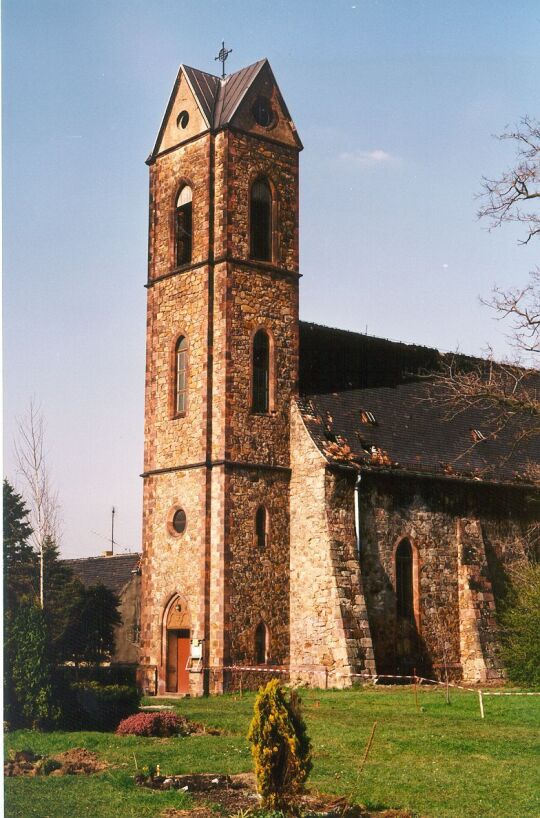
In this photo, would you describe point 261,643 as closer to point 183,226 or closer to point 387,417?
point 387,417

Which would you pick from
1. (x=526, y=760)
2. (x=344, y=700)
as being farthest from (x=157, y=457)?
(x=526, y=760)

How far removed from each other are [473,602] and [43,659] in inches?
601

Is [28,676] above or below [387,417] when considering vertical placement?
below

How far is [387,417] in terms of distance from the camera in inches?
1307

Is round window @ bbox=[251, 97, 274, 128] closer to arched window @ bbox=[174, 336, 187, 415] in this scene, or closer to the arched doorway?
arched window @ bbox=[174, 336, 187, 415]

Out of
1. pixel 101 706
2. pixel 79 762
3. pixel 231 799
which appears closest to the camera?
pixel 231 799

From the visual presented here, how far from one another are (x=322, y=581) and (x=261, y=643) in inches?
95.4

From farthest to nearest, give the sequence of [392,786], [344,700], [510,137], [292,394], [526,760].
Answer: [292,394] → [344,700] → [510,137] → [526,760] → [392,786]

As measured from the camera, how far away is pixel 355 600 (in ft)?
94.0

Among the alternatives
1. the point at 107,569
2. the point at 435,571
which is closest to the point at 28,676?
the point at 435,571

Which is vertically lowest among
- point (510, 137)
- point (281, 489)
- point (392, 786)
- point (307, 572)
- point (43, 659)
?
point (392, 786)

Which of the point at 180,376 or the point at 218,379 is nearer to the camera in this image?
the point at 218,379

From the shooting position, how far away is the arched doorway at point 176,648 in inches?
1179

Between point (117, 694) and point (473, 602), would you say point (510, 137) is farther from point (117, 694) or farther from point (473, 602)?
point (473, 602)
